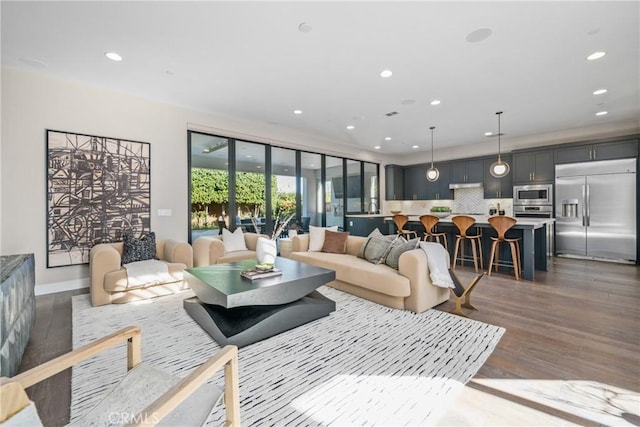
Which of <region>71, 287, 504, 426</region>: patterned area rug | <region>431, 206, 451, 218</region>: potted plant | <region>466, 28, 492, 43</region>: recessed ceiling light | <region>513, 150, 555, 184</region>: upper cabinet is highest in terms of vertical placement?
<region>466, 28, 492, 43</region>: recessed ceiling light

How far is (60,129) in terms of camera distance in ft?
12.4

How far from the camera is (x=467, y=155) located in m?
7.97

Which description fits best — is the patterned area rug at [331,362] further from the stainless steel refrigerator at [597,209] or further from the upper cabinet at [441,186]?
the upper cabinet at [441,186]

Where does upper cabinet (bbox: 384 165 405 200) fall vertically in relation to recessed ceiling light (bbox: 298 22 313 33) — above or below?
below

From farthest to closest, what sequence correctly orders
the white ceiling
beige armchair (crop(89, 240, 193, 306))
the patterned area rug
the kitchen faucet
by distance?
the kitchen faucet → beige armchair (crop(89, 240, 193, 306)) → the white ceiling → the patterned area rug

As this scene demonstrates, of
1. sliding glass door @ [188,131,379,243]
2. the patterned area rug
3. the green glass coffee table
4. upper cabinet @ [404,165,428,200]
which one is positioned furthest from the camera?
upper cabinet @ [404,165,428,200]

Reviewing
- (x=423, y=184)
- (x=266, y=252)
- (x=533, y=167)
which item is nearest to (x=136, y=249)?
(x=266, y=252)

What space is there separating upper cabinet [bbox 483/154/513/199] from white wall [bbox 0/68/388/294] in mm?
7173

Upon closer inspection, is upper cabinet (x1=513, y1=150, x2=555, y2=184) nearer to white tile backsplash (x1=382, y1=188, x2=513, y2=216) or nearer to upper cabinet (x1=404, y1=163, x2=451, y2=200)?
white tile backsplash (x1=382, y1=188, x2=513, y2=216)

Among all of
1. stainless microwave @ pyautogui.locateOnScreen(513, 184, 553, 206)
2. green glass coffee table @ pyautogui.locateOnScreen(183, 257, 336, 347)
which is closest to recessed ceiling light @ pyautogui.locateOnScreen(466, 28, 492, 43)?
green glass coffee table @ pyautogui.locateOnScreen(183, 257, 336, 347)

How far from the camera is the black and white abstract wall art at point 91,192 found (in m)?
3.76

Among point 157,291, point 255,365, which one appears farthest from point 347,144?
point 255,365

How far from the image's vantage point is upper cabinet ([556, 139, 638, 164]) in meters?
5.43

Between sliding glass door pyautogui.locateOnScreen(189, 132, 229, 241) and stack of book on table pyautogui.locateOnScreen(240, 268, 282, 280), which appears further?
sliding glass door pyautogui.locateOnScreen(189, 132, 229, 241)
